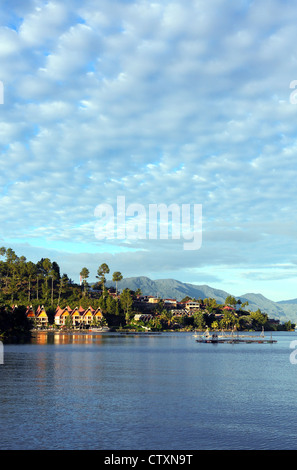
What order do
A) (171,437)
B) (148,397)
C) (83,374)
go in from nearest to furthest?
(171,437) < (148,397) < (83,374)

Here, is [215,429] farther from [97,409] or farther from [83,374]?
[83,374]

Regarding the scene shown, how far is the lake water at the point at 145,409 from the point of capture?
109ft

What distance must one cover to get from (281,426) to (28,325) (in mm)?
146069

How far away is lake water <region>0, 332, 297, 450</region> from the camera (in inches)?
1313

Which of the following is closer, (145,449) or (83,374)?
(145,449)

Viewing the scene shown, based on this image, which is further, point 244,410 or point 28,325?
point 28,325

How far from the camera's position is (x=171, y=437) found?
34.2 m

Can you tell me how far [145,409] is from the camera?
145 feet
